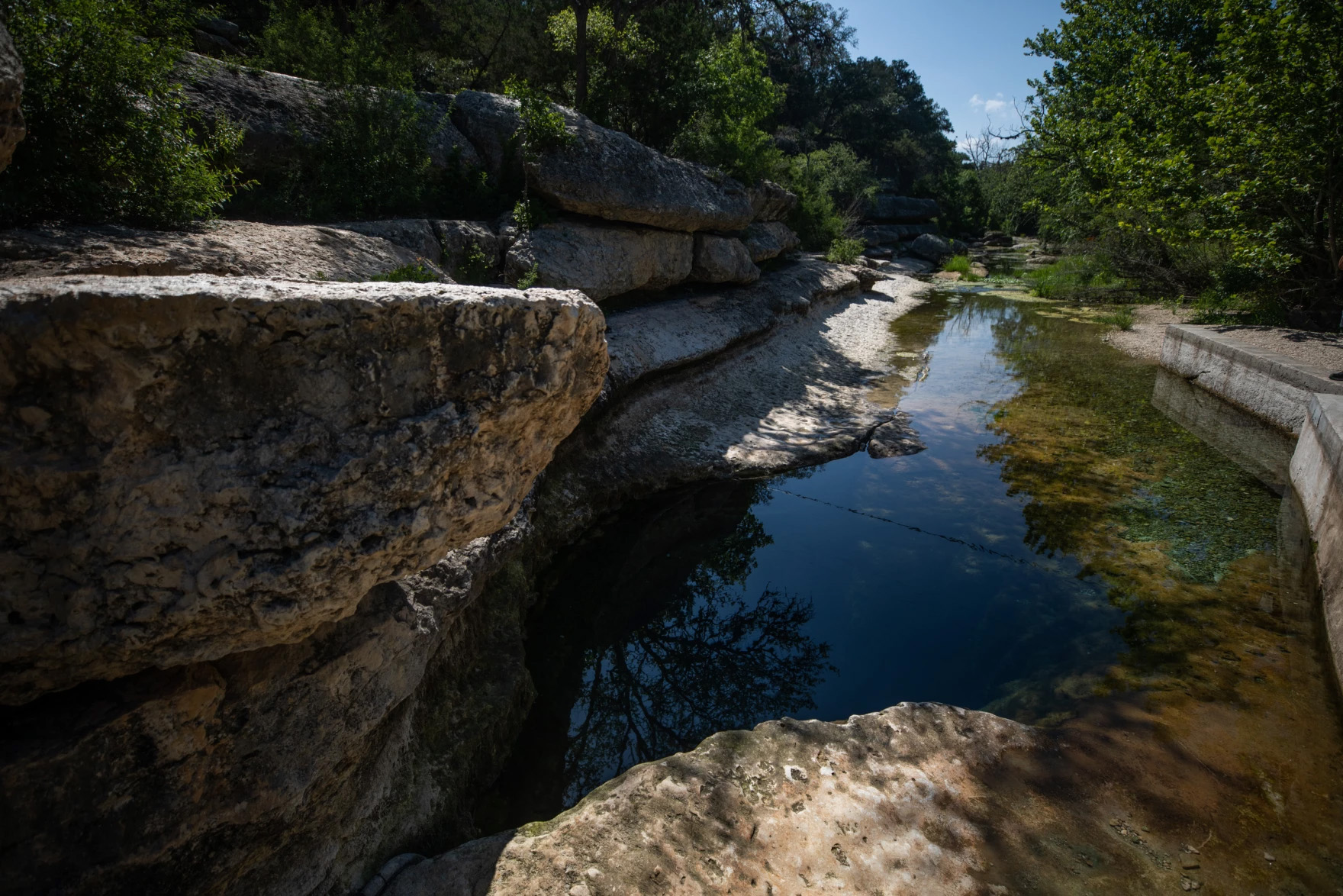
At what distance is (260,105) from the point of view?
5152mm

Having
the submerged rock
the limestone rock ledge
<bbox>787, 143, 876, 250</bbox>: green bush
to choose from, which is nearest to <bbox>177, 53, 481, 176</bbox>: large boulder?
the limestone rock ledge

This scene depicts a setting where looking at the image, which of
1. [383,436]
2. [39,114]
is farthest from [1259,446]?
[39,114]

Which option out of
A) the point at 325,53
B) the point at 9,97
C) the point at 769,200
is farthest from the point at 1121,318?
the point at 9,97

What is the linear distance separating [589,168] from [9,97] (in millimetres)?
5355

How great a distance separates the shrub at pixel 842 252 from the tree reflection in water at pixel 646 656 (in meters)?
11.1

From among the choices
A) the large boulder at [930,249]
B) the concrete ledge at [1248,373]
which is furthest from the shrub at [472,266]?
the large boulder at [930,249]

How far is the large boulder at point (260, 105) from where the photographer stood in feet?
15.9

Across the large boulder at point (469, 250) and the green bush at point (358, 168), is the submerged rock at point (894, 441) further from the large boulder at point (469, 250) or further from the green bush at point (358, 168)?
the green bush at point (358, 168)

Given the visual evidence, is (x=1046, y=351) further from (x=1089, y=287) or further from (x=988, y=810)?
(x=988, y=810)

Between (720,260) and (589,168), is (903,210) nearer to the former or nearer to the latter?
(720,260)

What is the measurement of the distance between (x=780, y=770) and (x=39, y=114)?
462cm

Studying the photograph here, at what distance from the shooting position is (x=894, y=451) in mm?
6797

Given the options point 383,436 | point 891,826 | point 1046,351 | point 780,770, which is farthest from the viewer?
point 1046,351

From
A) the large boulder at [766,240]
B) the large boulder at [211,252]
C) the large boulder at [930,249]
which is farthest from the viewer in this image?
the large boulder at [930,249]
